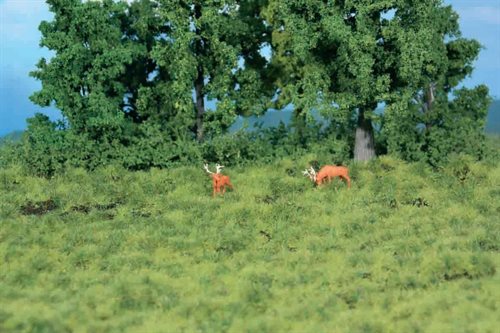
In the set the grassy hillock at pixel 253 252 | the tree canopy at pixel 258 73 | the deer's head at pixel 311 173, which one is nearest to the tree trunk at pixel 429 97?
the tree canopy at pixel 258 73

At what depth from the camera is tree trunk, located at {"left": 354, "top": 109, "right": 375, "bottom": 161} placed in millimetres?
36875

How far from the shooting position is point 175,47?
120 ft

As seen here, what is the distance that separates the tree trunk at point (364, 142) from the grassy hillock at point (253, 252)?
9.55 feet

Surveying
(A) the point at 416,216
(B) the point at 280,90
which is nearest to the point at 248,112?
(B) the point at 280,90

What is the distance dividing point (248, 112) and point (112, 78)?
22.2 feet

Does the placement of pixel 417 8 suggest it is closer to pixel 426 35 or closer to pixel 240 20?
pixel 426 35

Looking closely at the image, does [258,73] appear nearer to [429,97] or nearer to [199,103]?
[199,103]

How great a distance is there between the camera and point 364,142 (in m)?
37.0

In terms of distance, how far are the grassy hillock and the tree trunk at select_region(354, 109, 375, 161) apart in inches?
115

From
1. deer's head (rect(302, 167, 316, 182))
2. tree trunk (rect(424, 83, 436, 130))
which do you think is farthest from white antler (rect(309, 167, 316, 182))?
tree trunk (rect(424, 83, 436, 130))

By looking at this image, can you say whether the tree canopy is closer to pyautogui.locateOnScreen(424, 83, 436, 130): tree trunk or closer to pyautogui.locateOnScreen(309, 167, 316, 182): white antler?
pyautogui.locateOnScreen(424, 83, 436, 130): tree trunk

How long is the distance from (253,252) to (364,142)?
1567 centimetres

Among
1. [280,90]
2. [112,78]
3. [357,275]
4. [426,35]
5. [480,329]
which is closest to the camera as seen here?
[480,329]

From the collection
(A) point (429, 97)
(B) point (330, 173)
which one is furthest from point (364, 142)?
(B) point (330, 173)
